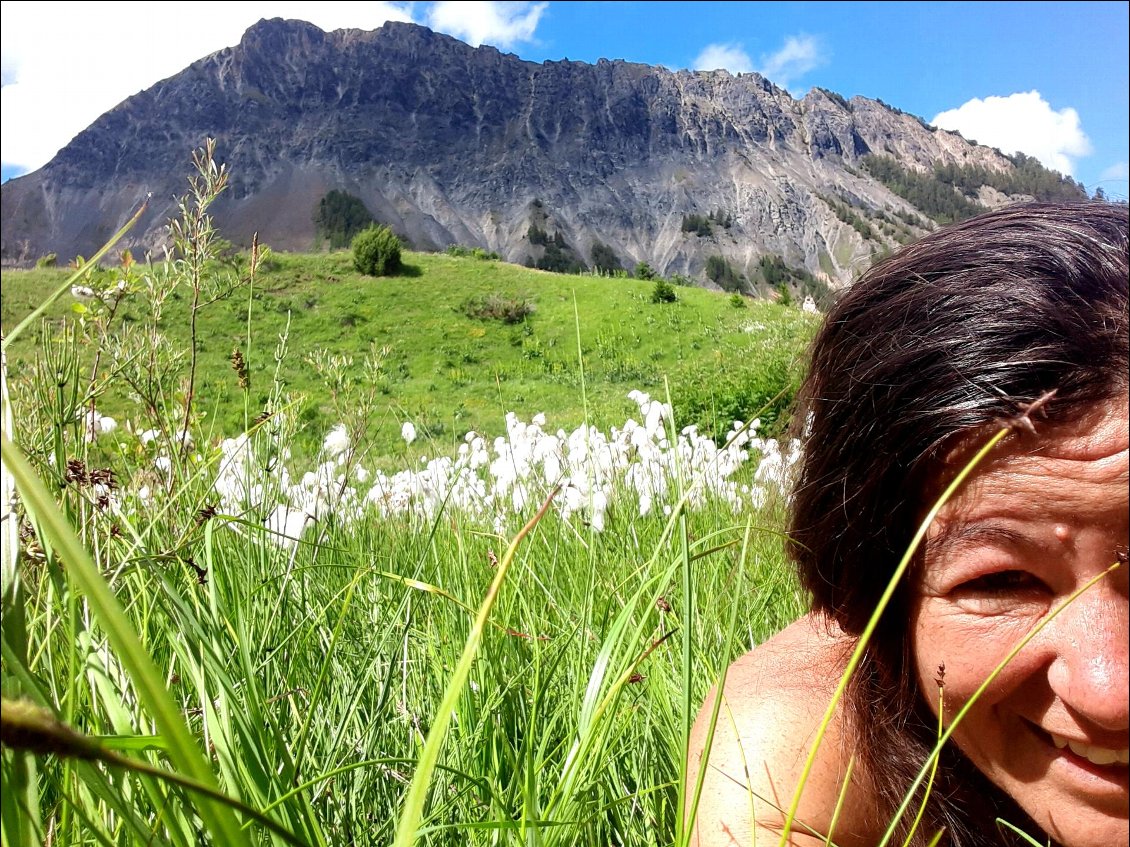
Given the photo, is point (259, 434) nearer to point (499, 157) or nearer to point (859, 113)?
point (499, 157)

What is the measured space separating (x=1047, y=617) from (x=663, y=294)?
22.5 m

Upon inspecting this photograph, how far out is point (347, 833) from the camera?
991mm

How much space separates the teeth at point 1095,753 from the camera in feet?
2.36

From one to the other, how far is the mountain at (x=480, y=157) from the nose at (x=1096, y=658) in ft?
258

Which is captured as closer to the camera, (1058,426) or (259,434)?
(1058,426)

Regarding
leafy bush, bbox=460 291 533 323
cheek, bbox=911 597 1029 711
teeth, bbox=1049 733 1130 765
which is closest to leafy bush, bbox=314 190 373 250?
leafy bush, bbox=460 291 533 323

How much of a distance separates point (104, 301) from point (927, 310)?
1.27 meters

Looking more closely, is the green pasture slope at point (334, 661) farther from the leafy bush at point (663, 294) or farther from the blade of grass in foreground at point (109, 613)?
the leafy bush at point (663, 294)

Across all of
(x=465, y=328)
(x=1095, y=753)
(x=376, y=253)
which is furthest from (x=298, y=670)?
(x=376, y=253)

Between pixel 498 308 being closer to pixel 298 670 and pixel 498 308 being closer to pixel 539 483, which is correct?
pixel 539 483

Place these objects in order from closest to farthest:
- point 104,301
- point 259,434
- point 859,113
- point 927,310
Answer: point 927,310
point 104,301
point 259,434
point 859,113

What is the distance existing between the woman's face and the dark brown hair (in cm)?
5

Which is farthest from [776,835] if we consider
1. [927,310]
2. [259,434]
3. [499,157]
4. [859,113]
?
[859,113]

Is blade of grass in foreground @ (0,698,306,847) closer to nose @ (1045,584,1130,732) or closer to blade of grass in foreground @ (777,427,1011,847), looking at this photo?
blade of grass in foreground @ (777,427,1011,847)
